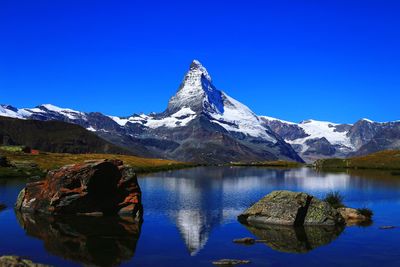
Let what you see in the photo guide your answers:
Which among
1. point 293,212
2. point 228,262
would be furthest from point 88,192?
point 228,262

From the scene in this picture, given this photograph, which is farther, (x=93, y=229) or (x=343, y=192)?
(x=343, y=192)

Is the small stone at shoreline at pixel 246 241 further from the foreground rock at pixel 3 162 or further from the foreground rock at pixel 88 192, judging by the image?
the foreground rock at pixel 3 162

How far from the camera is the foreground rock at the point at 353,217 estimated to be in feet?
198

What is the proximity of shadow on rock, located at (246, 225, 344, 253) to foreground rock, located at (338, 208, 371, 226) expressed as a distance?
466cm

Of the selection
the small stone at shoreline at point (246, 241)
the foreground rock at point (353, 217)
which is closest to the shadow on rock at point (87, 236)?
the small stone at shoreline at point (246, 241)

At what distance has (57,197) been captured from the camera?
62344 mm

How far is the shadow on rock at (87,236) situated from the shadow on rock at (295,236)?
12271mm

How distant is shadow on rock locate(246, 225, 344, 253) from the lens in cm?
4591

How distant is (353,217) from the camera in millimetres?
61656

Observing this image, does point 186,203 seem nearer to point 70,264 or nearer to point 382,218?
point 382,218

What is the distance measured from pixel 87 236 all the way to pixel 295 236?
19761 mm

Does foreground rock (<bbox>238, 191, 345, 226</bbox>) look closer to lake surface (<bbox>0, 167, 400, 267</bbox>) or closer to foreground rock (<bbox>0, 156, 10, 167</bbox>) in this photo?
lake surface (<bbox>0, 167, 400, 267</bbox>)

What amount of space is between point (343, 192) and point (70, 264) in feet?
232

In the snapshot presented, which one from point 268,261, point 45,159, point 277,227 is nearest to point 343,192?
point 277,227
